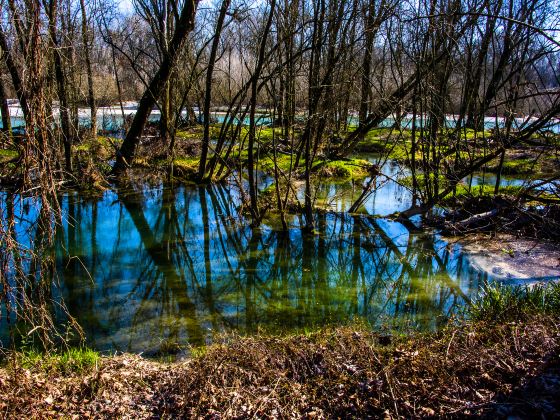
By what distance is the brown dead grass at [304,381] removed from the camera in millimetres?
4445

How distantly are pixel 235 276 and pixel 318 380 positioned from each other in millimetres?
4116

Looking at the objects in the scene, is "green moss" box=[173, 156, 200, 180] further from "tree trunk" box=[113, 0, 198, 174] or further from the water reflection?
the water reflection

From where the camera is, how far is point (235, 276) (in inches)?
345

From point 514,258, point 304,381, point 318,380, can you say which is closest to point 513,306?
point 318,380

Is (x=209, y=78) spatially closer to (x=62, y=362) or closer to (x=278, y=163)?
(x=278, y=163)

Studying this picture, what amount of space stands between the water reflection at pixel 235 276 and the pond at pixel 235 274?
2 centimetres

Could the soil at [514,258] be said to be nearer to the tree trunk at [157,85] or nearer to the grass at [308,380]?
the grass at [308,380]

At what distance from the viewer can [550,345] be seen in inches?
194

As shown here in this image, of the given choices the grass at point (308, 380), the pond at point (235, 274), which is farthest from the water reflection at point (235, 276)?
the grass at point (308, 380)

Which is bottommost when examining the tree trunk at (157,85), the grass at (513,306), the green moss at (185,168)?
the grass at (513,306)

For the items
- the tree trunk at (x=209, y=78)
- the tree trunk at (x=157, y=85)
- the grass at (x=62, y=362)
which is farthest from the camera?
the tree trunk at (x=157, y=85)

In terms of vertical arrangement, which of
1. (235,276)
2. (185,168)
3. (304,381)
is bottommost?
(235,276)

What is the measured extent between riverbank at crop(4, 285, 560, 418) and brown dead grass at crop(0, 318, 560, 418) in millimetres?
10

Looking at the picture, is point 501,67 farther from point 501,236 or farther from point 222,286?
point 222,286
